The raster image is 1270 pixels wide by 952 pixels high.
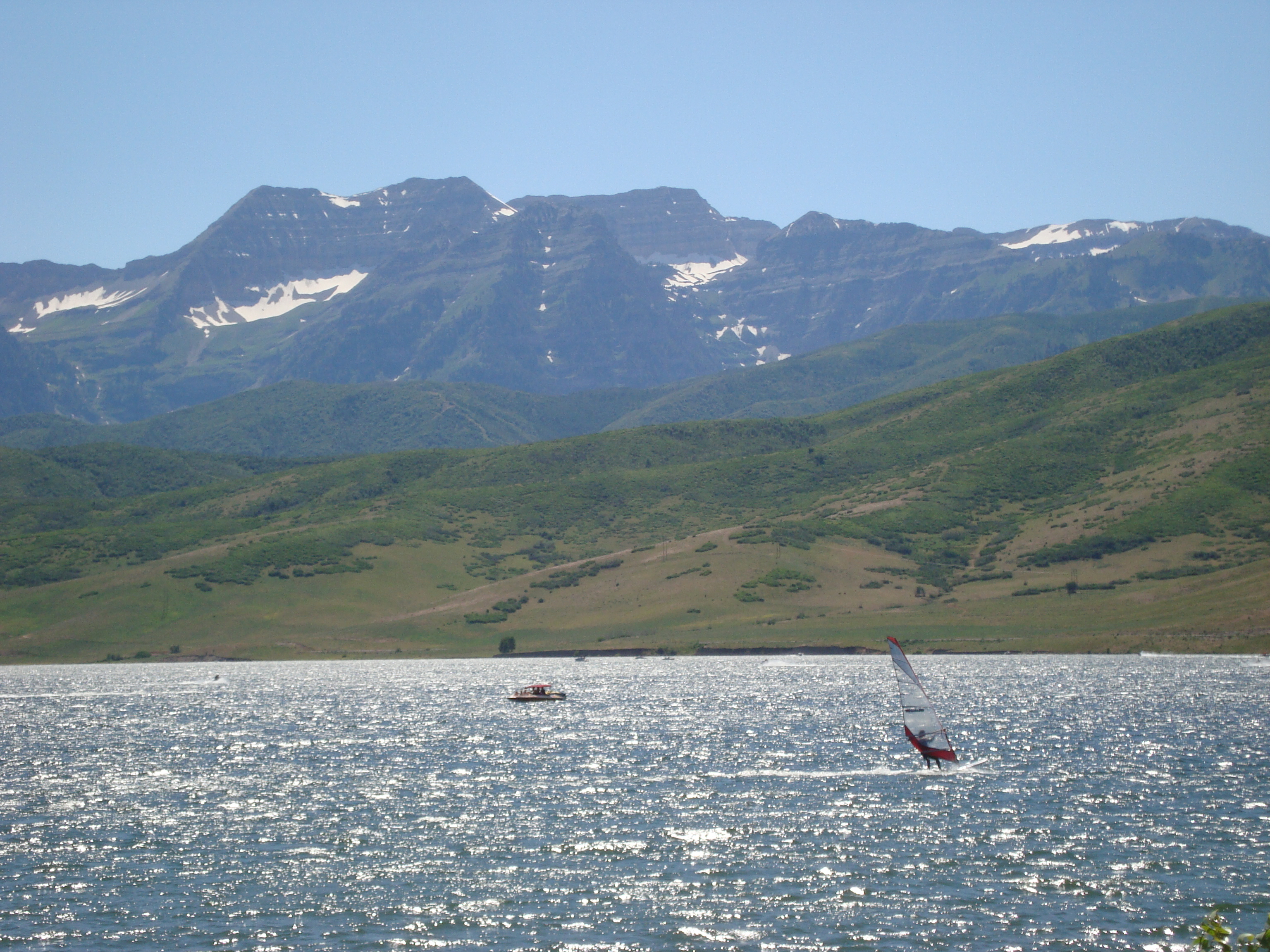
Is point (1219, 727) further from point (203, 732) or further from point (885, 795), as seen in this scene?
point (203, 732)

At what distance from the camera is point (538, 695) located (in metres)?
138

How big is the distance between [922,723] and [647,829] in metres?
22.6

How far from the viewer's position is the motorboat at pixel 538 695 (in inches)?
5423

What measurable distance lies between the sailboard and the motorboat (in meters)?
65.1

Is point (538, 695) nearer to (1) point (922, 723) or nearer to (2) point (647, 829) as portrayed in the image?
(1) point (922, 723)

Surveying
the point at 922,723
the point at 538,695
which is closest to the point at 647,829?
the point at 922,723

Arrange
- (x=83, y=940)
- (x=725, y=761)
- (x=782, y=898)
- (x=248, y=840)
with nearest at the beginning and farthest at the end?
(x=83, y=940), (x=782, y=898), (x=248, y=840), (x=725, y=761)

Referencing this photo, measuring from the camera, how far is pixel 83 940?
44.9 metres

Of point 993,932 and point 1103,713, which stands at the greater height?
point 993,932

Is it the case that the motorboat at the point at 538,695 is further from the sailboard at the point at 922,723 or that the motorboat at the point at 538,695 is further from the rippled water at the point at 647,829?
the sailboard at the point at 922,723

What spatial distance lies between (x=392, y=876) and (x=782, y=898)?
16.9m

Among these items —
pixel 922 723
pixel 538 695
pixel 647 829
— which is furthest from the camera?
pixel 538 695

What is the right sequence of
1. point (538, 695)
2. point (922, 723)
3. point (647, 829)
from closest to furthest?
point (647, 829), point (922, 723), point (538, 695)

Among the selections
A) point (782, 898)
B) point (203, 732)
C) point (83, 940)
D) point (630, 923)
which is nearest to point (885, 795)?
point (782, 898)
